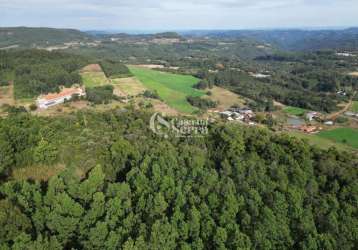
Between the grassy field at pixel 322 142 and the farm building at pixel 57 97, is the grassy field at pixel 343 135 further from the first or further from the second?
the farm building at pixel 57 97

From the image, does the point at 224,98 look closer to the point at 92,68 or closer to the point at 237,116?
the point at 237,116

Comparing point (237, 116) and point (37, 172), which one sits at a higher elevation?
point (37, 172)

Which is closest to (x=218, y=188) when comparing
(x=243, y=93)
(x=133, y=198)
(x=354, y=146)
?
(x=133, y=198)

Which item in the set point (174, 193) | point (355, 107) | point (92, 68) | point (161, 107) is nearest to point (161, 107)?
point (161, 107)

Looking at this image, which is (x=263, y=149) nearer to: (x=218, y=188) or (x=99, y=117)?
(x=218, y=188)

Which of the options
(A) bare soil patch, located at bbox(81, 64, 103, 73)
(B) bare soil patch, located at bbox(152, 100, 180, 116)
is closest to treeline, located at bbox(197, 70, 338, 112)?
(B) bare soil patch, located at bbox(152, 100, 180, 116)

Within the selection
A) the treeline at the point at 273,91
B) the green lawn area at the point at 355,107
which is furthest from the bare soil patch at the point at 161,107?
the green lawn area at the point at 355,107

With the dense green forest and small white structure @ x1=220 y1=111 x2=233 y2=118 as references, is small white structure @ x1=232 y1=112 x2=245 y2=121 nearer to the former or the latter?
small white structure @ x1=220 y1=111 x2=233 y2=118
